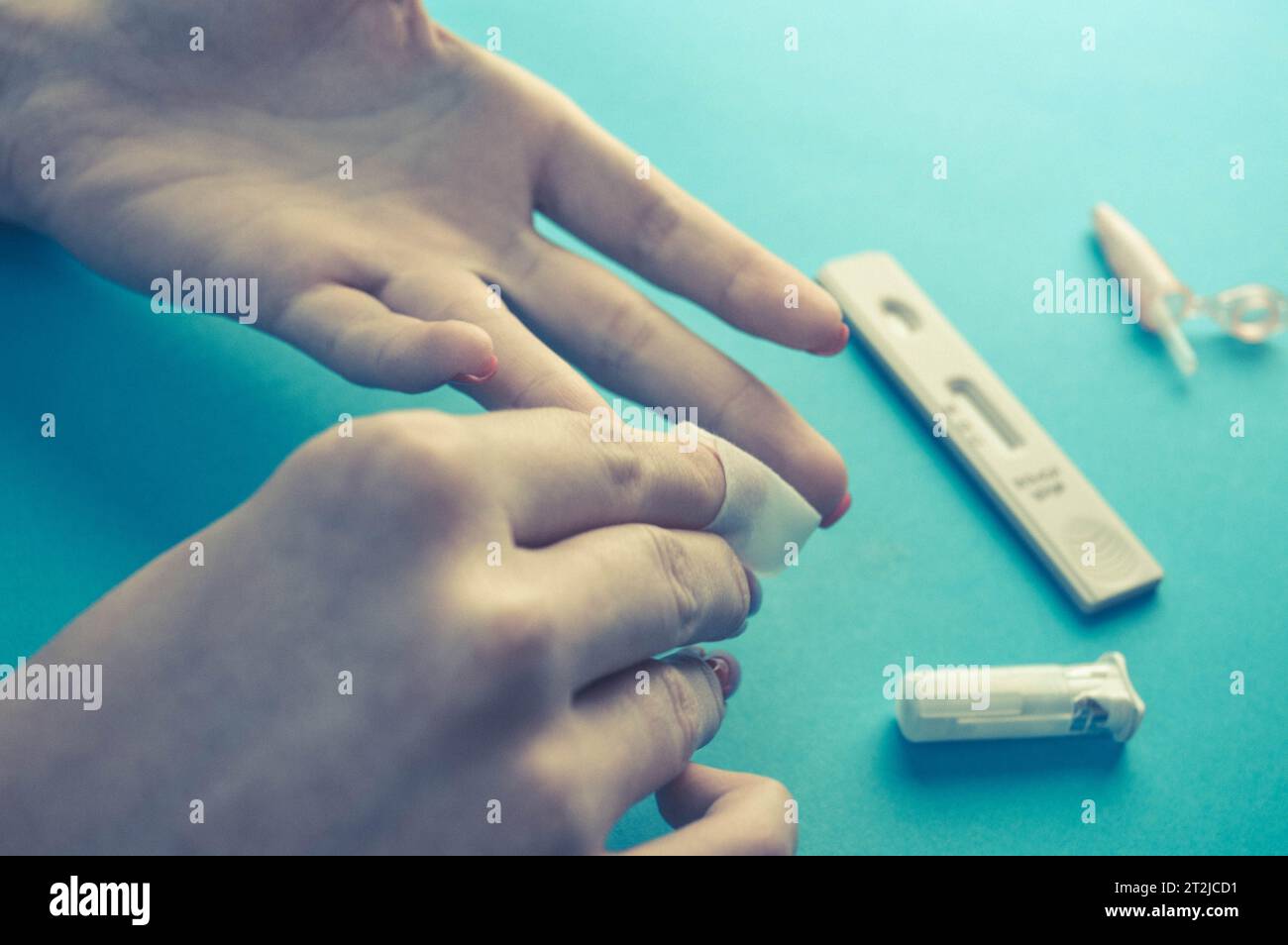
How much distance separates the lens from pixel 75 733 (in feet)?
2.31

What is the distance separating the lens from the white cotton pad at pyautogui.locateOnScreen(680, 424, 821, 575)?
2.97ft

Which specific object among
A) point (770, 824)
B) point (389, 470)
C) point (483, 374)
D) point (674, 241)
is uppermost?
point (674, 241)

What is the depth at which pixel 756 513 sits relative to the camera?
94 cm

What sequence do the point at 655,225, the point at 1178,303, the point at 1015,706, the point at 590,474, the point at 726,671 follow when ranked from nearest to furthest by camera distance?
the point at 590,474 → the point at 726,671 → the point at 1015,706 → the point at 655,225 → the point at 1178,303

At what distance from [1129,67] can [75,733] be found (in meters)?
1.81

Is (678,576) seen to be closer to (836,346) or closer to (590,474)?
(590,474)

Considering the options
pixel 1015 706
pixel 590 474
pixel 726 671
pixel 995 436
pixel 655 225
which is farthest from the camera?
pixel 995 436

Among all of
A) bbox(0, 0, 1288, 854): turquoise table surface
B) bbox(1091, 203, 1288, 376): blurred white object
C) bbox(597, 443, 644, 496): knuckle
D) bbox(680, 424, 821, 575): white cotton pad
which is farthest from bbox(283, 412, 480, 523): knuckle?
bbox(1091, 203, 1288, 376): blurred white object

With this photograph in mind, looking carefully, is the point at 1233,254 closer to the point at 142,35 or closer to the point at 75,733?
the point at 142,35

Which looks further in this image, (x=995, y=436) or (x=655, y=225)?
(x=995, y=436)

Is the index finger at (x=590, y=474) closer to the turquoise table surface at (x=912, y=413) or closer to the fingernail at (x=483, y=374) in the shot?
the fingernail at (x=483, y=374)

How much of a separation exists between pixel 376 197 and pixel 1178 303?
102 cm

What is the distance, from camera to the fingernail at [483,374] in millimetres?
914

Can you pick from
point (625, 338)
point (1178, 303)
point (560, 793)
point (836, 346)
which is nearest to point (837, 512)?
point (836, 346)
